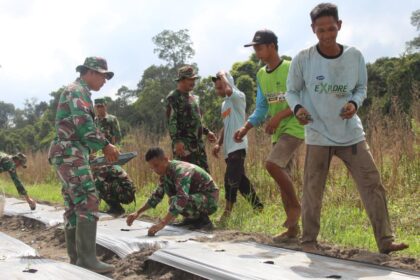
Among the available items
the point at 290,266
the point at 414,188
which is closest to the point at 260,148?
the point at 414,188

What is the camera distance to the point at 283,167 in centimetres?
375

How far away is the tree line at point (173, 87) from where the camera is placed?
1428 cm

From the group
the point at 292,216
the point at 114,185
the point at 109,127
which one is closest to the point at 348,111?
the point at 292,216

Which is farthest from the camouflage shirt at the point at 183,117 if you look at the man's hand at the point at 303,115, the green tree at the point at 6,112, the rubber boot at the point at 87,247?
the green tree at the point at 6,112

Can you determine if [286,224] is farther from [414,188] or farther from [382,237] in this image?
[414,188]

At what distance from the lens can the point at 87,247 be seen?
341 cm

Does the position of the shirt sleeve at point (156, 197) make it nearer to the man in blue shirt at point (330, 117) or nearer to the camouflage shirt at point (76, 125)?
the camouflage shirt at point (76, 125)

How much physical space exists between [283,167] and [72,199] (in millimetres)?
1473

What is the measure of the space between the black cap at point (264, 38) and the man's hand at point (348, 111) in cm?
117

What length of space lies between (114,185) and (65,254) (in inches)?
64.1

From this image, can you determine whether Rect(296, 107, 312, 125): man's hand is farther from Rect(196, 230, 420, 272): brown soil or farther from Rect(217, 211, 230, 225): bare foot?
Rect(217, 211, 230, 225): bare foot

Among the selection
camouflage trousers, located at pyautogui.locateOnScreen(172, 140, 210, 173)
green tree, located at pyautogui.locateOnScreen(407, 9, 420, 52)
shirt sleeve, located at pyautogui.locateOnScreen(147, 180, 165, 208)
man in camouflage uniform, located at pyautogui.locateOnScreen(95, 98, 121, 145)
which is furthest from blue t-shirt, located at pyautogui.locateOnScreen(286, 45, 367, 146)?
green tree, located at pyautogui.locateOnScreen(407, 9, 420, 52)

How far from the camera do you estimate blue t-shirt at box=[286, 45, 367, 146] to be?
10.3ft

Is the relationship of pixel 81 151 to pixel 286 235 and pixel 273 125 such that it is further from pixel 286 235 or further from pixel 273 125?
pixel 286 235
